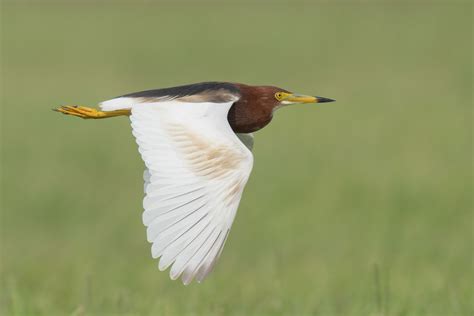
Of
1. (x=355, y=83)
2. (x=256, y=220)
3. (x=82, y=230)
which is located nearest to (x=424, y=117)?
(x=355, y=83)

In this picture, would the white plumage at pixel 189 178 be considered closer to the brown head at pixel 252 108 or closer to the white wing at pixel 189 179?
the white wing at pixel 189 179

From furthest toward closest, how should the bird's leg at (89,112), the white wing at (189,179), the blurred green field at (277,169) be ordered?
the blurred green field at (277,169) < the bird's leg at (89,112) < the white wing at (189,179)

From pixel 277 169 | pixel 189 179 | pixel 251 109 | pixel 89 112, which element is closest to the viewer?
pixel 189 179

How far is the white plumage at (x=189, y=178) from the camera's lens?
3.74m

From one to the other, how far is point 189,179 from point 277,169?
823 centimetres

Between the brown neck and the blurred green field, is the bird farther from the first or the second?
the blurred green field

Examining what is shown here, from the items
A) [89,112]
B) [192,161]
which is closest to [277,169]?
[89,112]

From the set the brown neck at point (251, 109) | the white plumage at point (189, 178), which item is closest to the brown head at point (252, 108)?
the brown neck at point (251, 109)

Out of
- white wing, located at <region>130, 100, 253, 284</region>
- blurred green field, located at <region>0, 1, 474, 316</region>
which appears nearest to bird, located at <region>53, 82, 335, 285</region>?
white wing, located at <region>130, 100, 253, 284</region>

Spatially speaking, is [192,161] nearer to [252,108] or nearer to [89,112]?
[252,108]

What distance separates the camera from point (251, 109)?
4793mm

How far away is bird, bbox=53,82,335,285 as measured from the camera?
148 inches

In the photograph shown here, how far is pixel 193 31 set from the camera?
78.5 feet

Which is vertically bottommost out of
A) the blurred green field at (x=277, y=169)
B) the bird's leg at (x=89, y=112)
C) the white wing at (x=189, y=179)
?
the blurred green field at (x=277, y=169)
